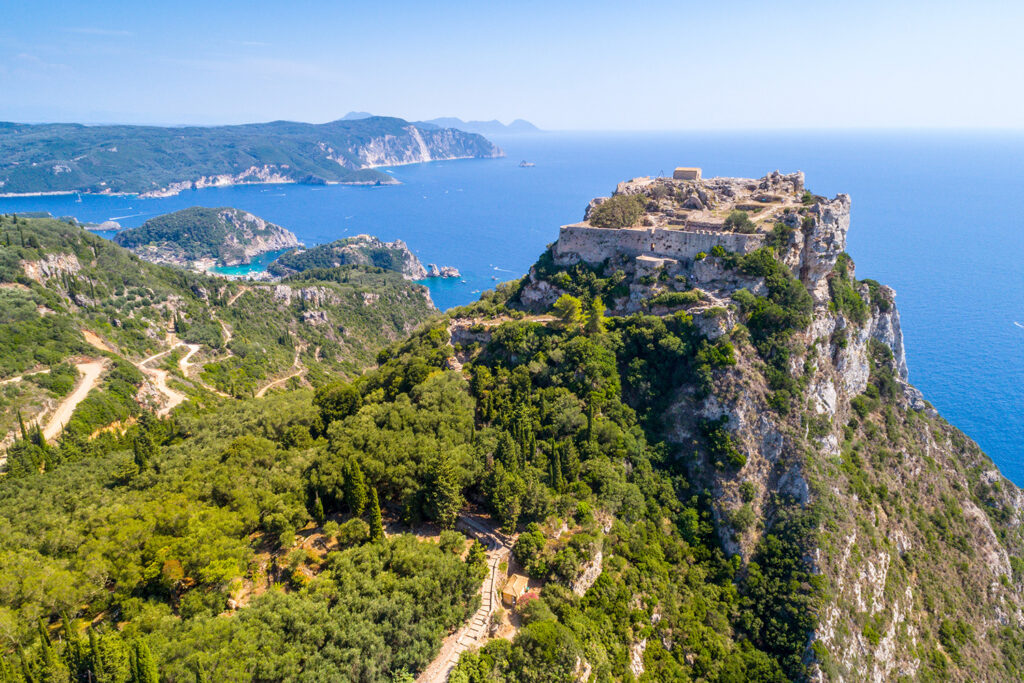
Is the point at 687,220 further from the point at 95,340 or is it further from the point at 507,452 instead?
the point at 95,340

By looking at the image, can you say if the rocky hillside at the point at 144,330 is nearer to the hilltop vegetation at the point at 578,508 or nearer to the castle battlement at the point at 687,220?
the hilltop vegetation at the point at 578,508

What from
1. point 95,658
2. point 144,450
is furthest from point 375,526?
point 144,450

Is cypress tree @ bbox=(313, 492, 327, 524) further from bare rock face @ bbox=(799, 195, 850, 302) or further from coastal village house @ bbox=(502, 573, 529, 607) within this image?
bare rock face @ bbox=(799, 195, 850, 302)

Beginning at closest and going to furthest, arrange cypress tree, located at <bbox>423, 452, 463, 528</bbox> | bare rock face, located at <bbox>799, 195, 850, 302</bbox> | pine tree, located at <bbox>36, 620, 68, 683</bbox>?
pine tree, located at <bbox>36, 620, 68, 683</bbox>
cypress tree, located at <bbox>423, 452, 463, 528</bbox>
bare rock face, located at <bbox>799, 195, 850, 302</bbox>

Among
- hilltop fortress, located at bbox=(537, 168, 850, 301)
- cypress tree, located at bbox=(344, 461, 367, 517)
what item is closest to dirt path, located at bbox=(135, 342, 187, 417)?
cypress tree, located at bbox=(344, 461, 367, 517)

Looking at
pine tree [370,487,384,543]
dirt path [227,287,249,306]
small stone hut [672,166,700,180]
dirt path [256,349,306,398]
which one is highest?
small stone hut [672,166,700,180]

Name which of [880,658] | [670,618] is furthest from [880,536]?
[670,618]

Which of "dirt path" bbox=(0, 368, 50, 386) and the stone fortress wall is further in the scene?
"dirt path" bbox=(0, 368, 50, 386)
